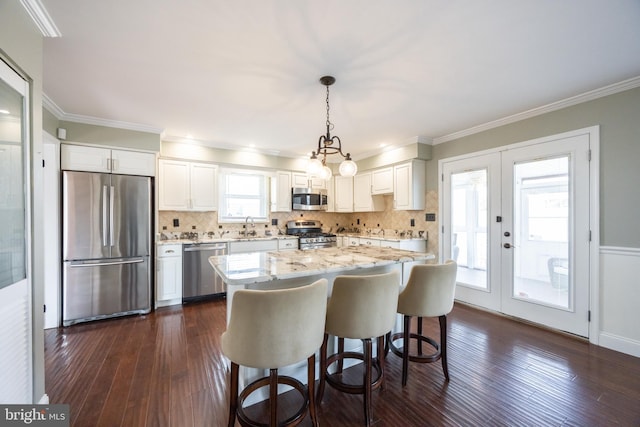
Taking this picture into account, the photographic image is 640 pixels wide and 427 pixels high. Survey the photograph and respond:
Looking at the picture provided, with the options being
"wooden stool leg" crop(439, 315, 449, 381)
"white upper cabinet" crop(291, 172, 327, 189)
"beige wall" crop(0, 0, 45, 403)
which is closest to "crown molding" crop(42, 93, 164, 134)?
"beige wall" crop(0, 0, 45, 403)

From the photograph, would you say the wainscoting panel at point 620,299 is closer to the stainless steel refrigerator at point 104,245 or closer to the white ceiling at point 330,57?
the white ceiling at point 330,57

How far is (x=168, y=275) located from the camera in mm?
3715

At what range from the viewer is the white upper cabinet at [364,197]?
5.19 meters

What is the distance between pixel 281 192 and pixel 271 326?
12.9 ft

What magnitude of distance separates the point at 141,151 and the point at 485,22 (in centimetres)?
397

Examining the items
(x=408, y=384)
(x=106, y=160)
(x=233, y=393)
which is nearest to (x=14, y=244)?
(x=233, y=393)

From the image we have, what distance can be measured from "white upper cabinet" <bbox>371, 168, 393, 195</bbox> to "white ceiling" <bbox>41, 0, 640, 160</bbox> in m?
1.53

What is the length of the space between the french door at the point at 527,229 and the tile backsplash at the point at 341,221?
0.40 meters

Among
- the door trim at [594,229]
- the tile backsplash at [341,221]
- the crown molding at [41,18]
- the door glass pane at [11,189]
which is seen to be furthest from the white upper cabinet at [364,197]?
the door glass pane at [11,189]

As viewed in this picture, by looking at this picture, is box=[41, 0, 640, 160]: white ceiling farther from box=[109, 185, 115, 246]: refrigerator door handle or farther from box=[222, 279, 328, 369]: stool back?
box=[222, 279, 328, 369]: stool back

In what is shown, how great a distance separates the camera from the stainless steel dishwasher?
3859 millimetres

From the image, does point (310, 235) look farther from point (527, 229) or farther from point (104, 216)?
point (527, 229)

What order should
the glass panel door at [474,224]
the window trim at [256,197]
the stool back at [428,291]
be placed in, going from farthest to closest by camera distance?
the window trim at [256,197] < the glass panel door at [474,224] < the stool back at [428,291]

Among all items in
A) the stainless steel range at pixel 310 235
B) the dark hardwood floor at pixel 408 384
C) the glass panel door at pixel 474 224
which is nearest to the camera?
the dark hardwood floor at pixel 408 384
